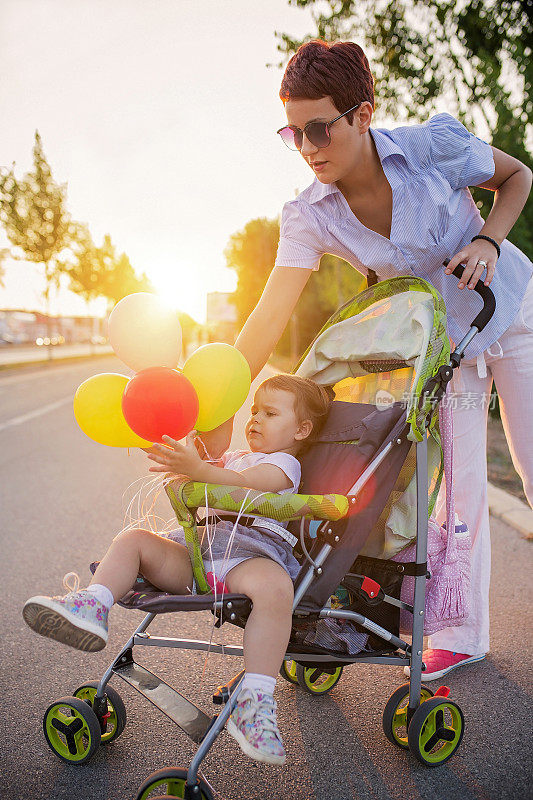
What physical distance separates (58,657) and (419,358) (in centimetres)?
205

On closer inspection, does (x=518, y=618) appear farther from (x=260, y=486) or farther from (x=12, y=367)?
(x=12, y=367)

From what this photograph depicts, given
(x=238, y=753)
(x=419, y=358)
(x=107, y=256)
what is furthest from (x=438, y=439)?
(x=107, y=256)

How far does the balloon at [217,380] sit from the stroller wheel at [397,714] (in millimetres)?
1124

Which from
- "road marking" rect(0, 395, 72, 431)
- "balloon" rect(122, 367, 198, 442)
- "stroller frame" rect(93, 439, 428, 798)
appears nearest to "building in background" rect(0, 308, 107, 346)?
"road marking" rect(0, 395, 72, 431)

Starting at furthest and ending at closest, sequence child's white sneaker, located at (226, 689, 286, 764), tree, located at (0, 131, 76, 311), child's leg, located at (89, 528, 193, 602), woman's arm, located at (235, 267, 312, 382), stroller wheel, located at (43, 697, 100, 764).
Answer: tree, located at (0, 131, 76, 311) < woman's arm, located at (235, 267, 312, 382) < stroller wheel, located at (43, 697, 100, 764) < child's leg, located at (89, 528, 193, 602) < child's white sneaker, located at (226, 689, 286, 764)

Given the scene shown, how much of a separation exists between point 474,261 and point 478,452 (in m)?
0.94

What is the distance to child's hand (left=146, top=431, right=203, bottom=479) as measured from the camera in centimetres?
191

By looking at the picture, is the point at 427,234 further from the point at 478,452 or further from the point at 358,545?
the point at 358,545

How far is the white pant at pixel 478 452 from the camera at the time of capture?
2.79m

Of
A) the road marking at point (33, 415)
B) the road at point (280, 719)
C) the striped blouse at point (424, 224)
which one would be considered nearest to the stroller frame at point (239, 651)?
the road at point (280, 719)

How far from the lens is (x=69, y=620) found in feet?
6.11

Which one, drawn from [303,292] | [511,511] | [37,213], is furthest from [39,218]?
[511,511]

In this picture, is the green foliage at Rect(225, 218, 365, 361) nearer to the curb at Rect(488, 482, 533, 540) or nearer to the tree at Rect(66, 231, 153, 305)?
the tree at Rect(66, 231, 153, 305)

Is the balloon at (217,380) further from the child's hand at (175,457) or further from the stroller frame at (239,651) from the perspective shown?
the stroller frame at (239,651)
